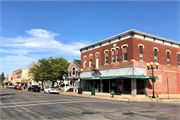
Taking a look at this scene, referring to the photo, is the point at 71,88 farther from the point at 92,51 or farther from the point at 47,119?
the point at 47,119

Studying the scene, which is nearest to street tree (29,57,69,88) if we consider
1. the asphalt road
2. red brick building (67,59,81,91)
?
red brick building (67,59,81,91)

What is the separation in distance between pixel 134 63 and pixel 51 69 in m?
26.7

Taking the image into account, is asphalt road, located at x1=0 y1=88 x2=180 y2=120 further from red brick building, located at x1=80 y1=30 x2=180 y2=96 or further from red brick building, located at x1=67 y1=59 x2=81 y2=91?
red brick building, located at x1=67 y1=59 x2=81 y2=91

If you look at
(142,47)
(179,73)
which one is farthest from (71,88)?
(179,73)

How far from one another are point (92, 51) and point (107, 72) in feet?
22.8

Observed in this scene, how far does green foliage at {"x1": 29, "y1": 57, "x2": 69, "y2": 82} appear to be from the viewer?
4334cm

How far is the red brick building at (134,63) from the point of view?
24891mm

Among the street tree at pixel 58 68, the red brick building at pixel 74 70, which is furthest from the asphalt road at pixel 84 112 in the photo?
the street tree at pixel 58 68

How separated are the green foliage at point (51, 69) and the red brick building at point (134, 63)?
1340 centimetres

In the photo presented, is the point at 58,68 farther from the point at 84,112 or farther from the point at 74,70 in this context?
the point at 84,112

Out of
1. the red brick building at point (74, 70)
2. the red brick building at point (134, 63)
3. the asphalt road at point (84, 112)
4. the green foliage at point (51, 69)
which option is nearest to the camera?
the asphalt road at point (84, 112)

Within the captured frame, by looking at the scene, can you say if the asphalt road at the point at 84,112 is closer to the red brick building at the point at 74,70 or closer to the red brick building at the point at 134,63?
the red brick building at the point at 134,63

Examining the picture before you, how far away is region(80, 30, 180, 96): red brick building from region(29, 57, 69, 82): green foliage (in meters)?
13.4

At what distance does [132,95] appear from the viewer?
23625mm
